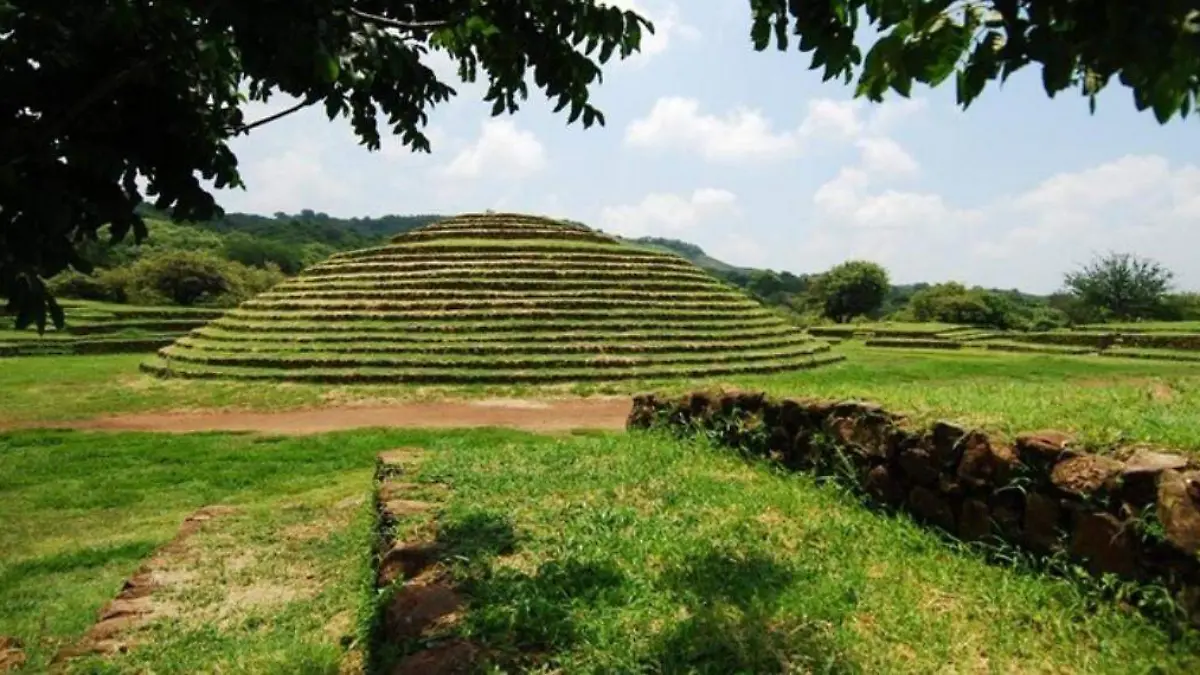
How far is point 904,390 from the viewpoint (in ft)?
20.2

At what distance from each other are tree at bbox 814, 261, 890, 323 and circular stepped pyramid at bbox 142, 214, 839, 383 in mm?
40515

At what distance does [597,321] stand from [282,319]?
8.63 meters

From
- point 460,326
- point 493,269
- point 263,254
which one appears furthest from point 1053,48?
point 263,254

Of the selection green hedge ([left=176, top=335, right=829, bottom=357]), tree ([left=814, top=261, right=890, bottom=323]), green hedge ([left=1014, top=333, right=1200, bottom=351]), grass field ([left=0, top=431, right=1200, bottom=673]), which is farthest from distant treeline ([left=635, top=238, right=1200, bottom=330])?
grass field ([left=0, top=431, right=1200, bottom=673])

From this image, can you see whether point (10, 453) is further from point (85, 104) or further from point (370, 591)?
point (85, 104)

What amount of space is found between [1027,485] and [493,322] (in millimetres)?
18484

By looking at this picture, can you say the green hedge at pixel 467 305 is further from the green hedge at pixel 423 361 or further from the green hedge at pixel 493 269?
the green hedge at pixel 423 361

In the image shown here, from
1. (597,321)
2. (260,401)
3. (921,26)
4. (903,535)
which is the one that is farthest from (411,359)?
(921,26)

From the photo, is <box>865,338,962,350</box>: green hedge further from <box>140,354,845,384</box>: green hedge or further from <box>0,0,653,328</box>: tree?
<box>0,0,653,328</box>: tree

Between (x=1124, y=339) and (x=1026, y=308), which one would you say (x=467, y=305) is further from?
(x=1026, y=308)

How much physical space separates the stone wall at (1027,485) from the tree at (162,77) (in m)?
2.49

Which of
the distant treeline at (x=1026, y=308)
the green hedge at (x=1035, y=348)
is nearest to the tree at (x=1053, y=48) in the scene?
the green hedge at (x=1035, y=348)

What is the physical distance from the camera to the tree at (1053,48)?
5.64 ft

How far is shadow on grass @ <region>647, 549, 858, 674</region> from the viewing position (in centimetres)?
264
